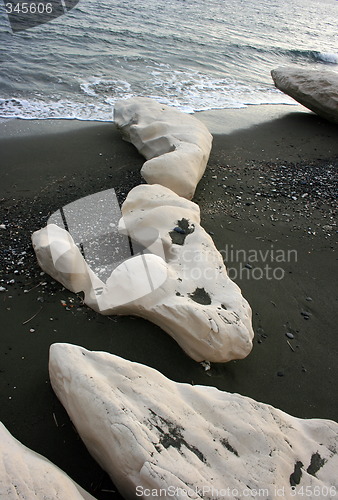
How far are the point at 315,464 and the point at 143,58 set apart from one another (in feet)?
33.3

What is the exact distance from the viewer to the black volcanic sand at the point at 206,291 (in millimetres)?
2666

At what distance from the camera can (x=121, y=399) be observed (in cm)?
209

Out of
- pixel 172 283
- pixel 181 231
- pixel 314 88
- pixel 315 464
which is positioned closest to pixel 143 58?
pixel 314 88

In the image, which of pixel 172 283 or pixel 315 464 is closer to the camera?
pixel 315 464

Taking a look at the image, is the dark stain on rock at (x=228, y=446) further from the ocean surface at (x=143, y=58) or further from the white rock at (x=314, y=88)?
the white rock at (x=314, y=88)

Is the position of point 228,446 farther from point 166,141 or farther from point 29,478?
point 166,141

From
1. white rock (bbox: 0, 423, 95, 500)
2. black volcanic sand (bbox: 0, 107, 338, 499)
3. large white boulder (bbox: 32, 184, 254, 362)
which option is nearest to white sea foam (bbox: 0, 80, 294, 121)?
black volcanic sand (bbox: 0, 107, 338, 499)

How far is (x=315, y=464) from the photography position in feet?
6.93

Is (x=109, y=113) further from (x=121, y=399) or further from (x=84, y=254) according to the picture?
(x=121, y=399)

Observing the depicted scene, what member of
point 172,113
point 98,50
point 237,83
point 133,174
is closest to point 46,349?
point 133,174

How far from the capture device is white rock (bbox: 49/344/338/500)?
187cm

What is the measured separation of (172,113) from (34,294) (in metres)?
3.74

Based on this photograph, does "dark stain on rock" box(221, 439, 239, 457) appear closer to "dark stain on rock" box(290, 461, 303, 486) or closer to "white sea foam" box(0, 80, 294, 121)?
"dark stain on rock" box(290, 461, 303, 486)

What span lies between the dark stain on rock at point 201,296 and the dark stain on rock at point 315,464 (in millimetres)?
1244
